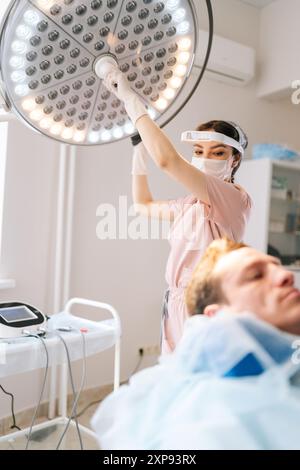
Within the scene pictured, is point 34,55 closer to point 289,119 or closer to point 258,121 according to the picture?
point 258,121

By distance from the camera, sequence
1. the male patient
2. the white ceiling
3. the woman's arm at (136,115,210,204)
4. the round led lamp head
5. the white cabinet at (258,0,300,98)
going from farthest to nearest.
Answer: the white ceiling < the white cabinet at (258,0,300,98) < the woman's arm at (136,115,210,204) < the round led lamp head < the male patient

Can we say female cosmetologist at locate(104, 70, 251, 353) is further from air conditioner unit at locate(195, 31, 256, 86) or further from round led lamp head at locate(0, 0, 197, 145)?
air conditioner unit at locate(195, 31, 256, 86)

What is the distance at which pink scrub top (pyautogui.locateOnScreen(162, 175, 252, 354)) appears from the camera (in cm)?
125

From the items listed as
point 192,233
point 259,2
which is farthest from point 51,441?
point 259,2

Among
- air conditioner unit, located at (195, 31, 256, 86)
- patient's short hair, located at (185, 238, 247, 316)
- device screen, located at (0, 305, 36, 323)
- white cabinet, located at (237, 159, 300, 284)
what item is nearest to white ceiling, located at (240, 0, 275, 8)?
air conditioner unit, located at (195, 31, 256, 86)

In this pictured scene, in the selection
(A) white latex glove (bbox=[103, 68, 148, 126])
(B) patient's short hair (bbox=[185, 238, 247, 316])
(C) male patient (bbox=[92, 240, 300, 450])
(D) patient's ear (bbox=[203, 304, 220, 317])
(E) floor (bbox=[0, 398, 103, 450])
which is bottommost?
(E) floor (bbox=[0, 398, 103, 450])

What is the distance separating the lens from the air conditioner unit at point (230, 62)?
278cm

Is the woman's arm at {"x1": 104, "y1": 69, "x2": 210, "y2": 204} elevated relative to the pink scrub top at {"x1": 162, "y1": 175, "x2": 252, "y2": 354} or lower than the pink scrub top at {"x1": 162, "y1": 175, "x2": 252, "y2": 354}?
elevated

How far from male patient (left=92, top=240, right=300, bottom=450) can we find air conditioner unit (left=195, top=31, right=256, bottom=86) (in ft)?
7.53

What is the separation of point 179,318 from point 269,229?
1.77m

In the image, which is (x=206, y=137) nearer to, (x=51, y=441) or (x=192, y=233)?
(x=192, y=233)

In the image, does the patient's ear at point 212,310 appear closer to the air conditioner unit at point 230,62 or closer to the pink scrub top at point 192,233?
the pink scrub top at point 192,233

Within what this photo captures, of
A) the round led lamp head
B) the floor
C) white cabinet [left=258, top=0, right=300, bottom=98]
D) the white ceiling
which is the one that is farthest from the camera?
the white ceiling
